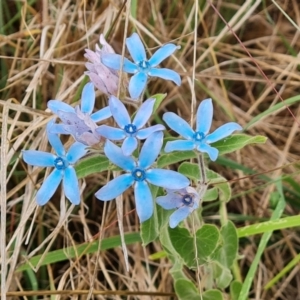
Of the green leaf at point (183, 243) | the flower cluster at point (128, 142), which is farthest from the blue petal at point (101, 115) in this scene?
the green leaf at point (183, 243)

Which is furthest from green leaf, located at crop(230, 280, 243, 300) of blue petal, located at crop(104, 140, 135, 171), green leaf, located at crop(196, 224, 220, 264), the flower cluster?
blue petal, located at crop(104, 140, 135, 171)

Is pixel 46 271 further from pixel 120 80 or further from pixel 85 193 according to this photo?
pixel 120 80

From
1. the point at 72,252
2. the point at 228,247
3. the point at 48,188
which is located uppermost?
the point at 48,188

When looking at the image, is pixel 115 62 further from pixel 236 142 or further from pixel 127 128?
pixel 236 142

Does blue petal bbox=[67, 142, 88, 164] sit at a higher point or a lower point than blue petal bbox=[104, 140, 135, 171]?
lower

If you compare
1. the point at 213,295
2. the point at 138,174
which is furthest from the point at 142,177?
the point at 213,295

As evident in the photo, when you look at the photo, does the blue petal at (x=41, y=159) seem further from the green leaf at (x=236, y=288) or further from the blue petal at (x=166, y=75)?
the green leaf at (x=236, y=288)

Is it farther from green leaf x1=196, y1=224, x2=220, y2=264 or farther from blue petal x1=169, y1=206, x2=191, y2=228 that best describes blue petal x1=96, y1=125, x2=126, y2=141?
green leaf x1=196, y1=224, x2=220, y2=264
